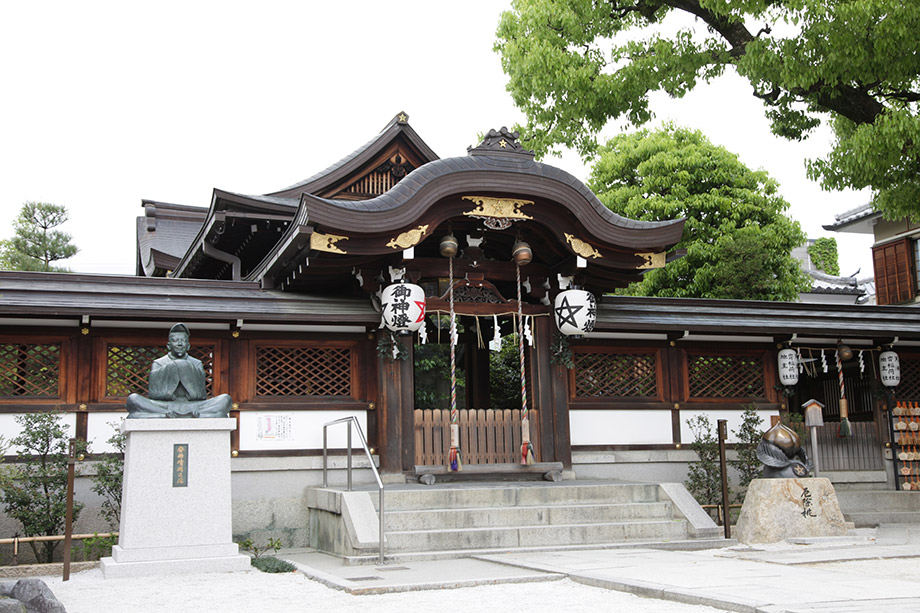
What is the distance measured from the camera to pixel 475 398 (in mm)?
14828

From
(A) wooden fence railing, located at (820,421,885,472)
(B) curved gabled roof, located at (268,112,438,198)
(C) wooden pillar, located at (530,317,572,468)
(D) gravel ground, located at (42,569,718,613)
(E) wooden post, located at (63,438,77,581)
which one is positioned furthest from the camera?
(B) curved gabled roof, located at (268,112,438,198)

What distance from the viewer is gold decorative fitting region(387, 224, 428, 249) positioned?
1131cm

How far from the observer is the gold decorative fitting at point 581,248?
11945mm

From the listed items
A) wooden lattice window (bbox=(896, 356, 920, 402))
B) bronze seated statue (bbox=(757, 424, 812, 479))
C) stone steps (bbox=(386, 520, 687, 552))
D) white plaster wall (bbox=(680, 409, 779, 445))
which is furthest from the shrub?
wooden lattice window (bbox=(896, 356, 920, 402))

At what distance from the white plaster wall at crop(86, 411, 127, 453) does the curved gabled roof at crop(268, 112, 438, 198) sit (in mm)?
6809

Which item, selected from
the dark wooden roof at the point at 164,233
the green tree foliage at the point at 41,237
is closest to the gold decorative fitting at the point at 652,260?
the dark wooden roof at the point at 164,233

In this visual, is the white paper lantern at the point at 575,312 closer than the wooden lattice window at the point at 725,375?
Yes

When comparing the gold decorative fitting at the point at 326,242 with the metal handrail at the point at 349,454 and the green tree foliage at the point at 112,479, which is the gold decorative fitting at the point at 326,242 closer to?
the metal handrail at the point at 349,454

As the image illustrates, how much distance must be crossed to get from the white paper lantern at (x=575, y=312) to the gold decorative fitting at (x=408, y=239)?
7.55 feet

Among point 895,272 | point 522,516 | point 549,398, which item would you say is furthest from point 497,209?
point 895,272

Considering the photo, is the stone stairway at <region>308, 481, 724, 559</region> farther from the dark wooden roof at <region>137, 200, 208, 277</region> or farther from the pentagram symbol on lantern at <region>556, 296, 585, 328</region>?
the dark wooden roof at <region>137, 200, 208, 277</region>

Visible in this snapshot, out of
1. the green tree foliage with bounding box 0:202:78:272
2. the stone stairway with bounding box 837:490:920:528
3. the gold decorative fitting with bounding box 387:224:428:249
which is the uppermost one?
the green tree foliage with bounding box 0:202:78:272

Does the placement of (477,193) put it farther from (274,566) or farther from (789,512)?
(789,512)

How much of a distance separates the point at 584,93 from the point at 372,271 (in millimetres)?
4597
